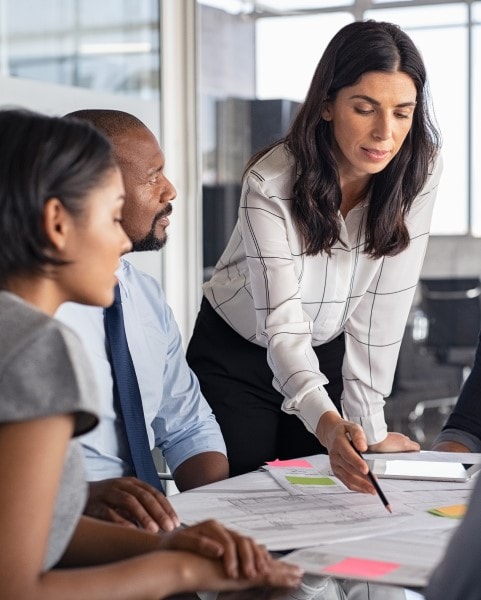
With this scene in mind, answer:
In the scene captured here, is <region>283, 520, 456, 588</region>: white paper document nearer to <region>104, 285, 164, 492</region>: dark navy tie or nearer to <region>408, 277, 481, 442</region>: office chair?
<region>104, 285, 164, 492</region>: dark navy tie

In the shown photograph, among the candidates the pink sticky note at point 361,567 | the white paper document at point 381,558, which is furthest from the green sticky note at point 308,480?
the pink sticky note at point 361,567

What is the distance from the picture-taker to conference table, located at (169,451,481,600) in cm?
124

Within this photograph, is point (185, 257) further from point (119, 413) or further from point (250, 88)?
point (119, 413)

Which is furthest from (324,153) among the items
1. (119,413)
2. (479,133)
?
(479,133)

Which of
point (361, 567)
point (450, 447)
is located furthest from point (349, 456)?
point (450, 447)

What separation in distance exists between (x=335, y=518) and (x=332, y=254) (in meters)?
0.85

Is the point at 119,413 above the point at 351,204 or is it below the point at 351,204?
below

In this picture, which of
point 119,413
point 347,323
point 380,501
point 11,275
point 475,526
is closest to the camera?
point 475,526

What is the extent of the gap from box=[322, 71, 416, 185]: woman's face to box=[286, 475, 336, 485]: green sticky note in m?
0.68

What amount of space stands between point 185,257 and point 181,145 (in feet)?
1.62

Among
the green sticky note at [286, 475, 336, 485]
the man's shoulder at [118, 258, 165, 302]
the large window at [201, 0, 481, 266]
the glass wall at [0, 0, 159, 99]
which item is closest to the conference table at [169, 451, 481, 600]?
the green sticky note at [286, 475, 336, 485]

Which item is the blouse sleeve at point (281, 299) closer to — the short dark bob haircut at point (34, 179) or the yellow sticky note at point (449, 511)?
the yellow sticky note at point (449, 511)

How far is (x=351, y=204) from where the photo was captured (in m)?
2.30

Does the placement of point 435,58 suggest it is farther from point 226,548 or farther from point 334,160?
point 226,548
